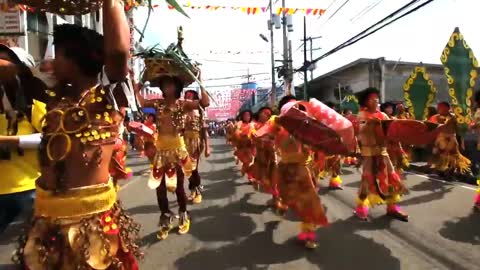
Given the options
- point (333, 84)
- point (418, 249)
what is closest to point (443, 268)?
point (418, 249)

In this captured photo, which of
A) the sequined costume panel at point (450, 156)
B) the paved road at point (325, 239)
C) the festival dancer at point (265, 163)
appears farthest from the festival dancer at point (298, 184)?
the sequined costume panel at point (450, 156)

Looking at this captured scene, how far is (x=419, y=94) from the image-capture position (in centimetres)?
1373

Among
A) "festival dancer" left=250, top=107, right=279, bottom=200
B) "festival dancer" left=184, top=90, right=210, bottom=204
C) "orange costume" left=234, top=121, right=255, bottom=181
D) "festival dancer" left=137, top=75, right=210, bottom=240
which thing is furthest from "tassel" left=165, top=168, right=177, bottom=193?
"orange costume" left=234, top=121, right=255, bottom=181

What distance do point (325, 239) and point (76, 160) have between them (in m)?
4.32

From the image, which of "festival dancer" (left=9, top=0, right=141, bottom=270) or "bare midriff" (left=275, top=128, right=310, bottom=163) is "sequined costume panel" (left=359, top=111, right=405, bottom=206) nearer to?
"bare midriff" (left=275, top=128, right=310, bottom=163)

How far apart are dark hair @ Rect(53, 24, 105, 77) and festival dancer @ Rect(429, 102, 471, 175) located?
30.7 ft

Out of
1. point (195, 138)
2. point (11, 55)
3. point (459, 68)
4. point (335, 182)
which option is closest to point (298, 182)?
point (195, 138)

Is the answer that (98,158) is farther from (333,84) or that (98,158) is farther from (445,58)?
(333,84)

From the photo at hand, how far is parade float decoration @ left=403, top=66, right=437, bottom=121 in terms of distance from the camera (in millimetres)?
13500

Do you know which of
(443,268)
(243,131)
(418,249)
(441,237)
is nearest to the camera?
(443,268)

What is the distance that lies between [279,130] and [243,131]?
6172mm

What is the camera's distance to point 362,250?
224 inches

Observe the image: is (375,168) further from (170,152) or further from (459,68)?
(459,68)

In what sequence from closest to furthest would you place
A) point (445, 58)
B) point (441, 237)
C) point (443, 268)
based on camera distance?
point (443, 268), point (441, 237), point (445, 58)
